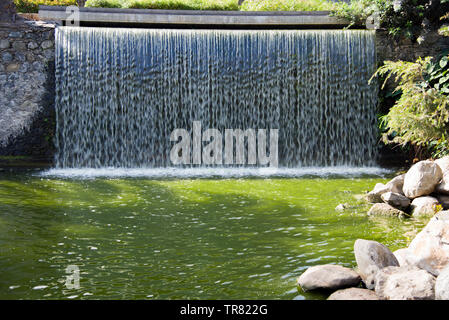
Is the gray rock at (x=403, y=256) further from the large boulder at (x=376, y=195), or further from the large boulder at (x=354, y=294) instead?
the large boulder at (x=376, y=195)

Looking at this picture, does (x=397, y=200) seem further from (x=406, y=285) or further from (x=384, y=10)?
(x=384, y=10)

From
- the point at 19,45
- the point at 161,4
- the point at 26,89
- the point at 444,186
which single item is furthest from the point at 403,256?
the point at 161,4

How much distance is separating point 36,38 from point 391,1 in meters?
8.74

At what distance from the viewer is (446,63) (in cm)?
1063

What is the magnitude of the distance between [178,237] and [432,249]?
2577mm

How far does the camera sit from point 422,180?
6816 mm

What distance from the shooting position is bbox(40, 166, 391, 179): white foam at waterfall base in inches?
395

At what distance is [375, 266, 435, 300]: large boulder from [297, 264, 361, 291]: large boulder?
8.6 inches

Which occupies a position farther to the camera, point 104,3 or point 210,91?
point 104,3

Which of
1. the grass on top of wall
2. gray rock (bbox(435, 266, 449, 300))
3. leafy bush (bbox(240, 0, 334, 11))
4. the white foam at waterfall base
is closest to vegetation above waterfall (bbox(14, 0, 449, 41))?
the grass on top of wall

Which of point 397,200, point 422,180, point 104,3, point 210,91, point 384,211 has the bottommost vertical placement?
point 384,211

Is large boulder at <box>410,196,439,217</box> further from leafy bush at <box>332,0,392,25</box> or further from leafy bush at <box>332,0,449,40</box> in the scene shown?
leafy bush at <box>332,0,392,25</box>
